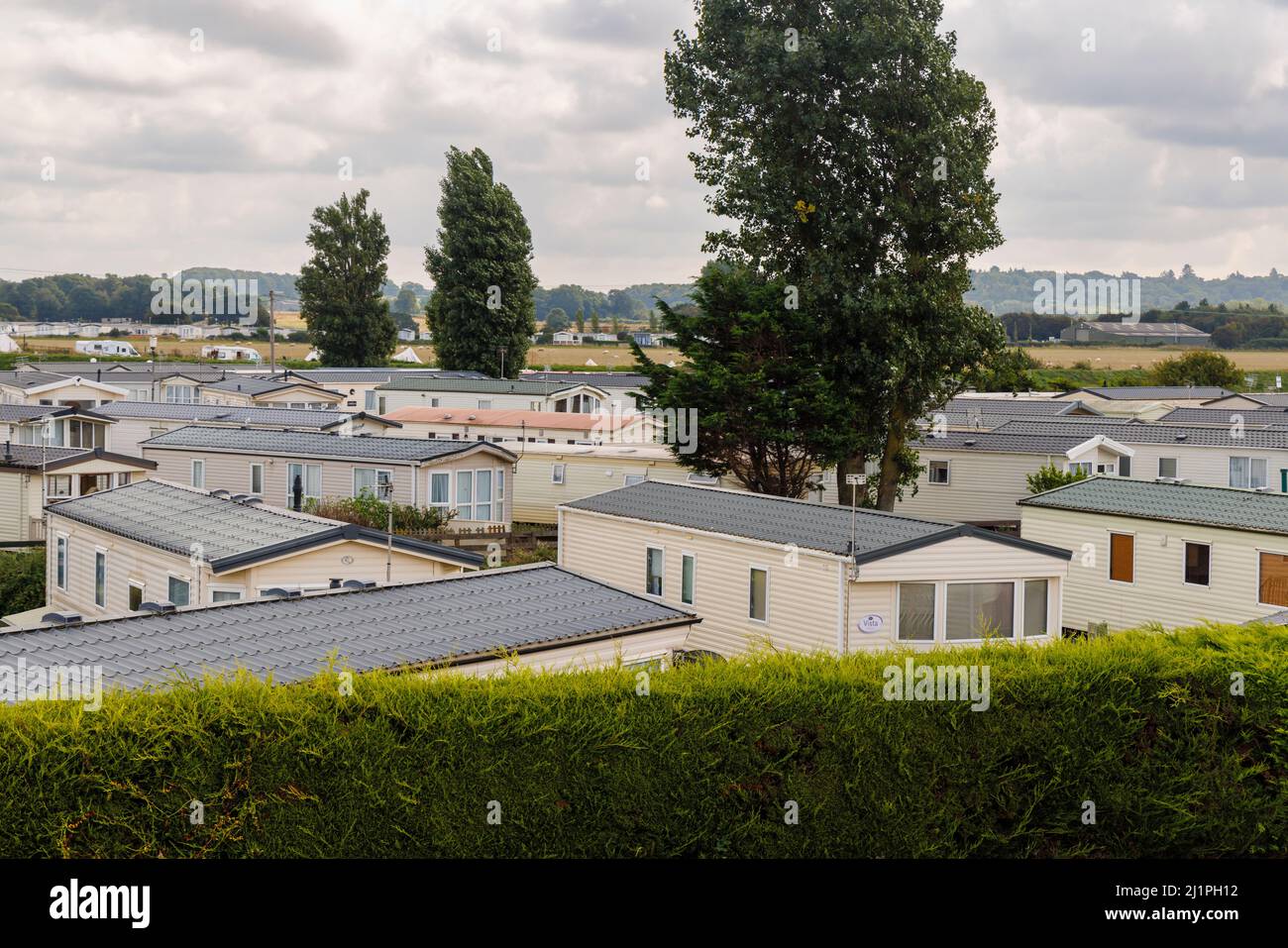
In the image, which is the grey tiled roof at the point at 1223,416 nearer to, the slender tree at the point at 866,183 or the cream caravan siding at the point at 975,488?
the cream caravan siding at the point at 975,488

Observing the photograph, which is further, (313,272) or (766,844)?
(313,272)

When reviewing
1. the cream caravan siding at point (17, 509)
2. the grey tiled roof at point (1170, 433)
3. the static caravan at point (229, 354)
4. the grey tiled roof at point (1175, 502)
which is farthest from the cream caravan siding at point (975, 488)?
the static caravan at point (229, 354)

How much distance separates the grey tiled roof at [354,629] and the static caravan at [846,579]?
5.93 meters

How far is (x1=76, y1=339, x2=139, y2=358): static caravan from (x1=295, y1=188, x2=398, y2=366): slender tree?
26039 millimetres

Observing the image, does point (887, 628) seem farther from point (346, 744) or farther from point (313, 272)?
point (313, 272)

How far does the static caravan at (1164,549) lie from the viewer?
80.1 ft

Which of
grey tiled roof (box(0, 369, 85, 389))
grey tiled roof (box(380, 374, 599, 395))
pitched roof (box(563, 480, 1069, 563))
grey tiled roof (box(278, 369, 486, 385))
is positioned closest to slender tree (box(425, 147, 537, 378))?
grey tiled roof (box(278, 369, 486, 385))

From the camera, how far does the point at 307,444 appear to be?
3659 centimetres

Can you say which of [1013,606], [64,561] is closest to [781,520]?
[1013,606]

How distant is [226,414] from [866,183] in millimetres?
25633
